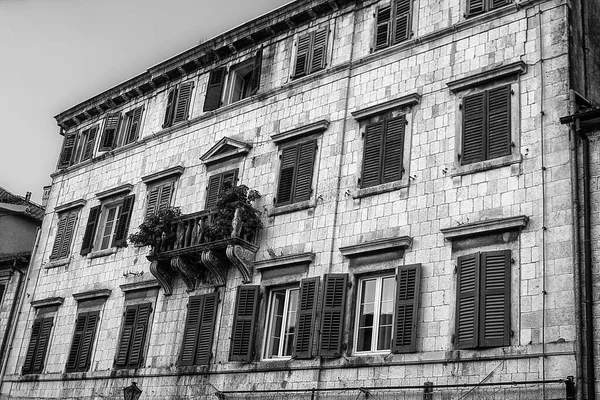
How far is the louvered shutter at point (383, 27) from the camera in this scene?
21062 millimetres

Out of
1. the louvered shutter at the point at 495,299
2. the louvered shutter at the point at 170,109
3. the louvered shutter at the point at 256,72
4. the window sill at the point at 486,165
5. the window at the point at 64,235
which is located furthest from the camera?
the window at the point at 64,235

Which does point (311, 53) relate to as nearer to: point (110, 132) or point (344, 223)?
point (344, 223)

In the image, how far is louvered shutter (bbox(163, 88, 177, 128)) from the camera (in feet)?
88.1

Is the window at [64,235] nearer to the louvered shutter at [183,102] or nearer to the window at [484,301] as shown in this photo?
the louvered shutter at [183,102]

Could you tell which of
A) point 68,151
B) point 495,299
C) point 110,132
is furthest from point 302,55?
point 68,151

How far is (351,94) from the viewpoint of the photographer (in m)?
→ 21.2

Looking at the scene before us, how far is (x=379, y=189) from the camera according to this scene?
62.2 feet

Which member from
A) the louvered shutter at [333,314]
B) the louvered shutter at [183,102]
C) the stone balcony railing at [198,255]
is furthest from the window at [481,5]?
the louvered shutter at [183,102]

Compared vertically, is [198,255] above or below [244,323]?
above

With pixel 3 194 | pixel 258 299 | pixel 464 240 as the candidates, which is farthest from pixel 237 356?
pixel 3 194

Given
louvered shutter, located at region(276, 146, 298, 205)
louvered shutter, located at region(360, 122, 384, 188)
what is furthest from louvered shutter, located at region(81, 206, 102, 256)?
louvered shutter, located at region(360, 122, 384, 188)

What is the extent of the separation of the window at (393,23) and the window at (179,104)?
25.7 ft

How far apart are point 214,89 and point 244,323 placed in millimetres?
8570

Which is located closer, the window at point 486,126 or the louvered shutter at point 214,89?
the window at point 486,126
